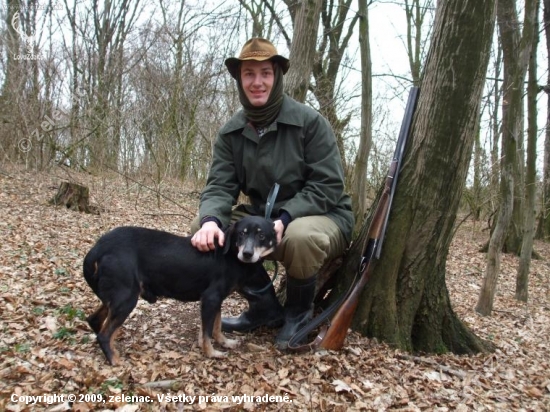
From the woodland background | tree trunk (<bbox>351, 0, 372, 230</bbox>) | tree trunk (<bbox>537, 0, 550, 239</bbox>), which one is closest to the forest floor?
the woodland background

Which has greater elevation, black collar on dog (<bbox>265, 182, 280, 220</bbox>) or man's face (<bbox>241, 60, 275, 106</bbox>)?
man's face (<bbox>241, 60, 275, 106</bbox>)

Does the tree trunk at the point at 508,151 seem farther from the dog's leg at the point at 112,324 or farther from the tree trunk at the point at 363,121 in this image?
the dog's leg at the point at 112,324

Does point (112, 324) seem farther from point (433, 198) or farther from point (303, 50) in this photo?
point (303, 50)

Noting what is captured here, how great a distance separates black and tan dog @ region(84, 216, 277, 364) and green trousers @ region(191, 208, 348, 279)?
13 cm

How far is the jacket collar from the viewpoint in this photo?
370 centimetres

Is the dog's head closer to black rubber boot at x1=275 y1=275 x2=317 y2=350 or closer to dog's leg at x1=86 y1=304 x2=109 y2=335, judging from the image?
black rubber boot at x1=275 y1=275 x2=317 y2=350

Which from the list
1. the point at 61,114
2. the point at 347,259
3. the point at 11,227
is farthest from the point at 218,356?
A: the point at 61,114

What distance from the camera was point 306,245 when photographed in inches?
132

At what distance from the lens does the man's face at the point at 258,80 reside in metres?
3.64

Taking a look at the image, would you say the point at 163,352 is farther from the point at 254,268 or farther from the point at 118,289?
the point at 254,268

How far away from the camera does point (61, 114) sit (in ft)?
35.2

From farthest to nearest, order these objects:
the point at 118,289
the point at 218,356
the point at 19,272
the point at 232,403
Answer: the point at 19,272, the point at 218,356, the point at 118,289, the point at 232,403

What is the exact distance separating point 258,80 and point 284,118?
14.9 inches

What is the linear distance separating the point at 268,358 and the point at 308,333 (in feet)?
1.22
